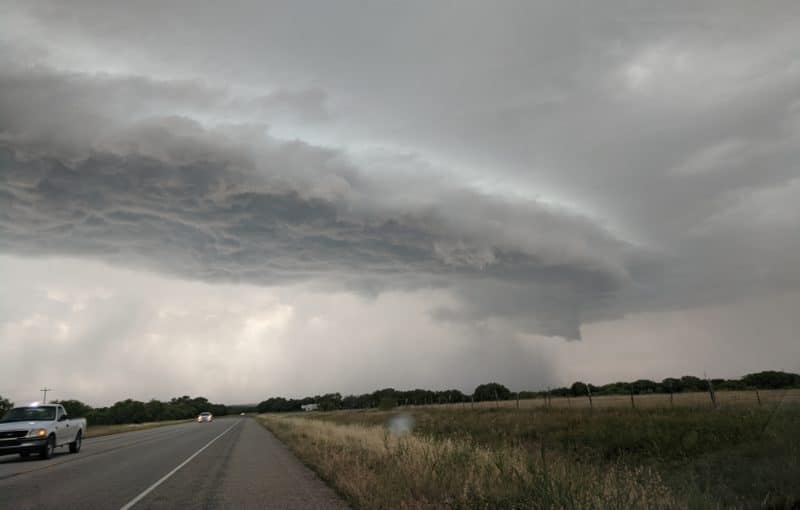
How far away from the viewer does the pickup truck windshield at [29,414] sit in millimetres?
22969

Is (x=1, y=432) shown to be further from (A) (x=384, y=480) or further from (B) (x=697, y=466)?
(B) (x=697, y=466)

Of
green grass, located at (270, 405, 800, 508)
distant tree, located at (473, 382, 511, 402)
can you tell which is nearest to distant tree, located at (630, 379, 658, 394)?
distant tree, located at (473, 382, 511, 402)

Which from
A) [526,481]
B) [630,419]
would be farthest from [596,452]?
[526,481]

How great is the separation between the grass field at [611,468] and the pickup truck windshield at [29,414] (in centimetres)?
1238

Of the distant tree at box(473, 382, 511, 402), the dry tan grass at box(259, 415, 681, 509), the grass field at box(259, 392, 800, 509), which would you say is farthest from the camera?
the distant tree at box(473, 382, 511, 402)

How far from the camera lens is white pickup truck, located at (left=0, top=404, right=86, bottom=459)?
21266mm

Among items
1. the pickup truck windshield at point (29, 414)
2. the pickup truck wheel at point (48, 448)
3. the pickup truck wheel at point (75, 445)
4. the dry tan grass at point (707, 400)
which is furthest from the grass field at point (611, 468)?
the pickup truck wheel at point (75, 445)

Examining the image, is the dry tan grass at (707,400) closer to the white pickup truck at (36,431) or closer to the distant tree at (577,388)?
the white pickup truck at (36,431)

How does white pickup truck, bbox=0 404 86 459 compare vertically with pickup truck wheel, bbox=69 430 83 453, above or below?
above

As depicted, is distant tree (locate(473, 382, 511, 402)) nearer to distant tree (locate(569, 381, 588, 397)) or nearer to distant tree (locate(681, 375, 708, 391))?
distant tree (locate(569, 381, 588, 397))

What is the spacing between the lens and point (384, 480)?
36.0ft

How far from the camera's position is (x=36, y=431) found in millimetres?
21656

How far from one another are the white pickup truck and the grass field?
11090mm

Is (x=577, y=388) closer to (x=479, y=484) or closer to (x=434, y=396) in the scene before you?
(x=434, y=396)
